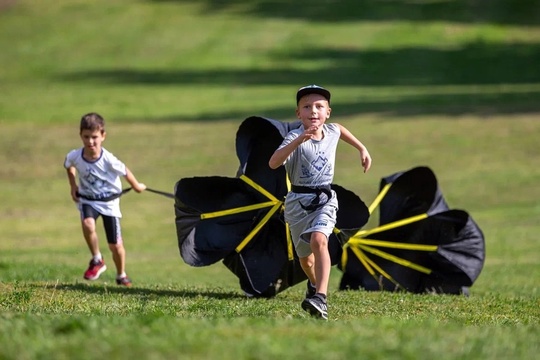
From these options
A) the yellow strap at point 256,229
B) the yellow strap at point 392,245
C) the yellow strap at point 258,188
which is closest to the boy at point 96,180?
the yellow strap at point 258,188

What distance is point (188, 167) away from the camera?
28.9m

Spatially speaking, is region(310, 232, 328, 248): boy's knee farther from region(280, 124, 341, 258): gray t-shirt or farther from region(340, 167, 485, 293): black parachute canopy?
region(340, 167, 485, 293): black parachute canopy

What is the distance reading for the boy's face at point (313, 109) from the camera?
31.6 feet

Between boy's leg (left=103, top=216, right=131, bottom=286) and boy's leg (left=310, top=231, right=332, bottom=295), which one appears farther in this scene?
boy's leg (left=103, top=216, right=131, bottom=286)

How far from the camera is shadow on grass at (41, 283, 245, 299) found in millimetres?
11883

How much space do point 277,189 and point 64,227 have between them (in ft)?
35.5

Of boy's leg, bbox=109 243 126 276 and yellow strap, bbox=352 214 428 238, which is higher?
yellow strap, bbox=352 214 428 238

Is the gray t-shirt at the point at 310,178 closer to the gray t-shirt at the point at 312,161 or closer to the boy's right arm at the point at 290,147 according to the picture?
the gray t-shirt at the point at 312,161

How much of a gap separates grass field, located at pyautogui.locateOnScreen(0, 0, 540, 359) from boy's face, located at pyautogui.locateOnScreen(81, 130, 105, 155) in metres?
1.45

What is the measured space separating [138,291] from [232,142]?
2019 cm

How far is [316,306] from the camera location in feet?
29.8

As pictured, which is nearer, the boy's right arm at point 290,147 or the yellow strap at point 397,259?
the boy's right arm at point 290,147

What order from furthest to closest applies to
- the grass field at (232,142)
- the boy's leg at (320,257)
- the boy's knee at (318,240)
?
1. the boy's knee at (318,240)
2. the boy's leg at (320,257)
3. the grass field at (232,142)

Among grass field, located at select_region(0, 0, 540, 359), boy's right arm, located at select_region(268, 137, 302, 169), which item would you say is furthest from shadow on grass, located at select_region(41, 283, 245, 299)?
boy's right arm, located at select_region(268, 137, 302, 169)
